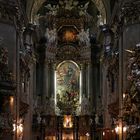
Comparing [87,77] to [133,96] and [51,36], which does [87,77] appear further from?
[133,96]

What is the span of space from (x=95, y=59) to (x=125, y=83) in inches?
878

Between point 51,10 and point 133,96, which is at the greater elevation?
point 51,10

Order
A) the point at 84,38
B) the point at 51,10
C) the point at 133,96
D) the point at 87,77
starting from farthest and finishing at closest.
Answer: the point at 87,77, the point at 51,10, the point at 84,38, the point at 133,96

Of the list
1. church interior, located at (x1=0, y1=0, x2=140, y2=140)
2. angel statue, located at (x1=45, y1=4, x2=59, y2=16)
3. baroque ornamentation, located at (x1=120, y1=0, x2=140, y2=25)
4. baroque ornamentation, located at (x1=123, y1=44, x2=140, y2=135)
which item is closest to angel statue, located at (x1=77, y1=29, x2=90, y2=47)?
church interior, located at (x1=0, y1=0, x2=140, y2=140)

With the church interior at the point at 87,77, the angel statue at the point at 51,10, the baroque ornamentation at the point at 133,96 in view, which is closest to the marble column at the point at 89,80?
the church interior at the point at 87,77

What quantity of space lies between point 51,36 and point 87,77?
5323mm

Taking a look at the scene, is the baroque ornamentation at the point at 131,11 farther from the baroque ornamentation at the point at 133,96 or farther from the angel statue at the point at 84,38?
the angel statue at the point at 84,38

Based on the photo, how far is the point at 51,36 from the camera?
49.4 metres

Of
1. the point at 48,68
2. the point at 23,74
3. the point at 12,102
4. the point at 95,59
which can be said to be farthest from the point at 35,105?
the point at 12,102

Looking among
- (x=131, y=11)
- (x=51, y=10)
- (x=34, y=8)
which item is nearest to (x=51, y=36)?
(x=51, y=10)

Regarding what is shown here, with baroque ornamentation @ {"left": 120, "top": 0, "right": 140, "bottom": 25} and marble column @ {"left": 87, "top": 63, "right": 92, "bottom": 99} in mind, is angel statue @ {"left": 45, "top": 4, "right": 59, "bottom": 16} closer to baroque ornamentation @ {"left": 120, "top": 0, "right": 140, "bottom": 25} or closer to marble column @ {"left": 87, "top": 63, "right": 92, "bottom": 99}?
marble column @ {"left": 87, "top": 63, "right": 92, "bottom": 99}

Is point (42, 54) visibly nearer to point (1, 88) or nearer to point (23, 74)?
point (23, 74)

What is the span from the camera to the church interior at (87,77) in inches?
1009

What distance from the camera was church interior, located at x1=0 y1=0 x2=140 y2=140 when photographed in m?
25.6
